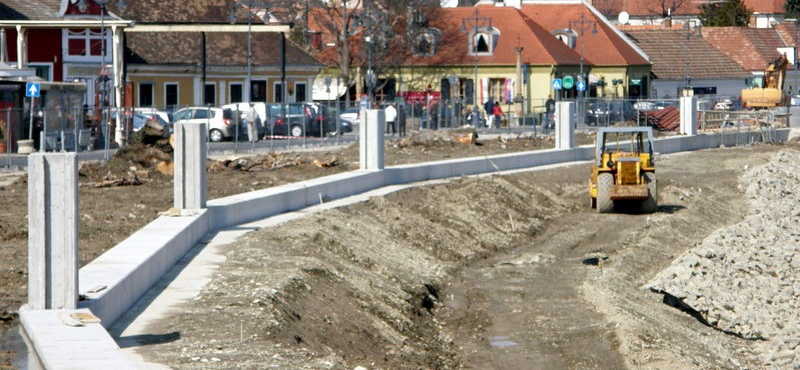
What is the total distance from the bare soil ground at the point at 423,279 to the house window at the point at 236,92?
3446 centimetres

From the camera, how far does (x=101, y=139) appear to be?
37.3 meters

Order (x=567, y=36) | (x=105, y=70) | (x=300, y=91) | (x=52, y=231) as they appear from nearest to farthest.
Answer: (x=52, y=231), (x=105, y=70), (x=300, y=91), (x=567, y=36)

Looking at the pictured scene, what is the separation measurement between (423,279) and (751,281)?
688cm

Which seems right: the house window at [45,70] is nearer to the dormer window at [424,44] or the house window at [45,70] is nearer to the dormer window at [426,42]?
the dormer window at [426,42]

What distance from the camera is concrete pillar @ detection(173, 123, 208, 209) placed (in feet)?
67.4

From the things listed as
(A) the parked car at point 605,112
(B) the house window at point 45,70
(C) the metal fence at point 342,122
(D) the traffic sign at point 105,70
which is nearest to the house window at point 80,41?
(B) the house window at point 45,70

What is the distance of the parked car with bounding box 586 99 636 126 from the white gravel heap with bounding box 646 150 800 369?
75.7 feet

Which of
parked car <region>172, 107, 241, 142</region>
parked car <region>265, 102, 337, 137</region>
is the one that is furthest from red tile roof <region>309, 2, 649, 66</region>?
parked car <region>172, 107, 241, 142</region>

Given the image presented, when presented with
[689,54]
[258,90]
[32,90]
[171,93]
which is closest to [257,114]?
[32,90]

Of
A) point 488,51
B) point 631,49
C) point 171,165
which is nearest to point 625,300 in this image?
point 171,165

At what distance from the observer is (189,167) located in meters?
→ 20.6

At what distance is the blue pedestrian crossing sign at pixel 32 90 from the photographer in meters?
39.1

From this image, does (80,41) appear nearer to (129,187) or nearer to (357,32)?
(357,32)

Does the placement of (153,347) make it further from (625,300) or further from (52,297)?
(625,300)
